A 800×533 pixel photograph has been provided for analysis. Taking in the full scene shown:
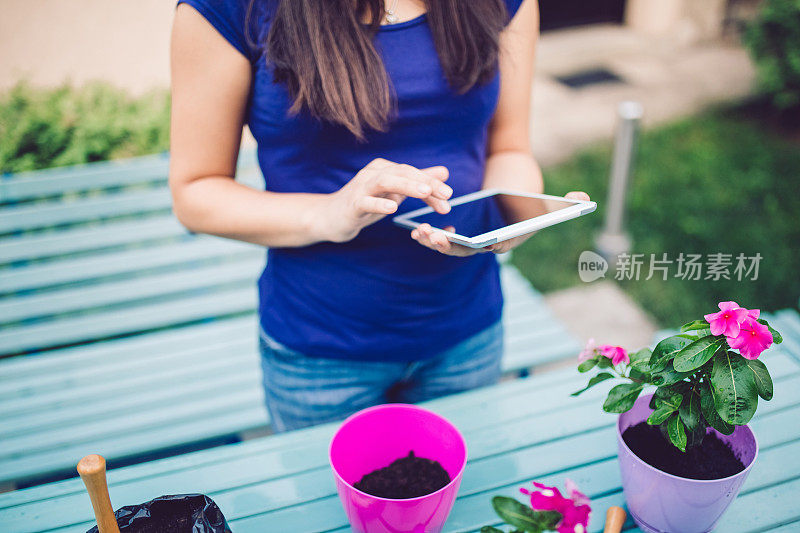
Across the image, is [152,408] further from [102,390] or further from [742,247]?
[742,247]

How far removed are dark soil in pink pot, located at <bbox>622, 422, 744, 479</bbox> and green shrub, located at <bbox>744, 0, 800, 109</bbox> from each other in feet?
13.6

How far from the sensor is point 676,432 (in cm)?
92

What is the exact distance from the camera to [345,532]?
1089mm

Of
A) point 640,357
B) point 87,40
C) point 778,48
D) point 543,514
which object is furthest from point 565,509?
point 778,48

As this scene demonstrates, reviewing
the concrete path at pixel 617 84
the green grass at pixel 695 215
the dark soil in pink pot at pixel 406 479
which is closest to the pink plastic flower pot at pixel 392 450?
the dark soil in pink pot at pixel 406 479

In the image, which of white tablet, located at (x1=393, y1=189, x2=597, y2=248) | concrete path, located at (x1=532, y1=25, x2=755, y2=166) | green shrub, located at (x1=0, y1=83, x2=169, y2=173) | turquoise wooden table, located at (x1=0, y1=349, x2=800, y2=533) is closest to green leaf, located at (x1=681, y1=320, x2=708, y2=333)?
white tablet, located at (x1=393, y1=189, x2=597, y2=248)

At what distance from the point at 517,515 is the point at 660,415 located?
262 mm

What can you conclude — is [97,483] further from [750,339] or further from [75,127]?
[75,127]

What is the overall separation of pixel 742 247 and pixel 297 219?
2962 mm

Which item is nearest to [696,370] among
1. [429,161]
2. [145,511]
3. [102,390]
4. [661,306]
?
[429,161]

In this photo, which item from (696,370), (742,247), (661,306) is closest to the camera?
(696,370)

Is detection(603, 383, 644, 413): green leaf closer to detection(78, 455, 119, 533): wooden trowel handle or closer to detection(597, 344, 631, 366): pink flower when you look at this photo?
detection(597, 344, 631, 366): pink flower

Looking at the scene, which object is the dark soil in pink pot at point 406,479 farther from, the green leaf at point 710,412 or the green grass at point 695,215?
the green grass at point 695,215

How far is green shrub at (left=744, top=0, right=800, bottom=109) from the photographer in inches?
167
